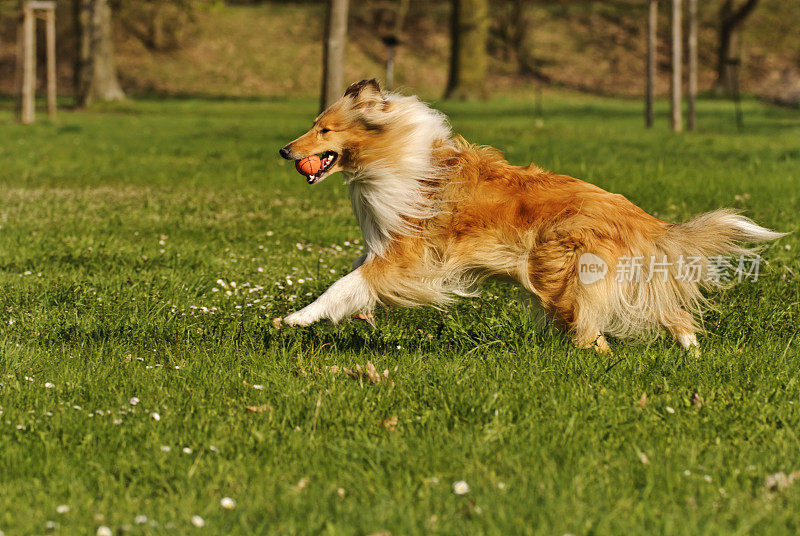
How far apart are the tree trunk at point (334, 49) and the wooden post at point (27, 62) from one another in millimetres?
7404

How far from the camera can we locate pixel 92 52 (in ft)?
102

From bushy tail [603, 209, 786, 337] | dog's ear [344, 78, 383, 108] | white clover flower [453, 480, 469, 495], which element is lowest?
white clover flower [453, 480, 469, 495]

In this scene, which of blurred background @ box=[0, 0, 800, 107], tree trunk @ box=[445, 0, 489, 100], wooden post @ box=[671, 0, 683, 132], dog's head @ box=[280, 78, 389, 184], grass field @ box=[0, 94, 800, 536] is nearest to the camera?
grass field @ box=[0, 94, 800, 536]

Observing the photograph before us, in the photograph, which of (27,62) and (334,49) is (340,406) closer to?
(334,49)

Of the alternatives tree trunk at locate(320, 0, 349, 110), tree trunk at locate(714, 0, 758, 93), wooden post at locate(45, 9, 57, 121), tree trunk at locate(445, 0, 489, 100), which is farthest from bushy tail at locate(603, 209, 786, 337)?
tree trunk at locate(714, 0, 758, 93)

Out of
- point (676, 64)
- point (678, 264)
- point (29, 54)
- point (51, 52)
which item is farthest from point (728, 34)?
point (678, 264)

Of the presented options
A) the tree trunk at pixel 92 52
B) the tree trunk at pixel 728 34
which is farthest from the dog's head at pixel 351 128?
the tree trunk at pixel 728 34

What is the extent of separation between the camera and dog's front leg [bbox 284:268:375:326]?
189 inches

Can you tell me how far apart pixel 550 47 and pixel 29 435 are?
47.2 meters

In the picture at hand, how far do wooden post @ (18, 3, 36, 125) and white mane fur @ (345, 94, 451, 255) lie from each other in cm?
1867

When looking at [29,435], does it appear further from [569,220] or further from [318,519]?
[569,220]

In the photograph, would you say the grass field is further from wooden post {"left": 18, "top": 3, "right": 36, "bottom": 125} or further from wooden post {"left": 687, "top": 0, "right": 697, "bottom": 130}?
wooden post {"left": 18, "top": 3, "right": 36, "bottom": 125}

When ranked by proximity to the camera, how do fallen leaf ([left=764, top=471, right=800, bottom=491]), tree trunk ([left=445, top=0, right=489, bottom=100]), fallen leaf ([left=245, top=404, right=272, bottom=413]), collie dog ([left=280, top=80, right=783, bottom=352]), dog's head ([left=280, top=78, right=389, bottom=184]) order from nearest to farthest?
1. fallen leaf ([left=764, top=471, right=800, bottom=491])
2. fallen leaf ([left=245, top=404, right=272, bottom=413])
3. collie dog ([left=280, top=80, right=783, bottom=352])
4. dog's head ([left=280, top=78, right=389, bottom=184])
5. tree trunk ([left=445, top=0, right=489, bottom=100])

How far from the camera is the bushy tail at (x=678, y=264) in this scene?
461 cm
